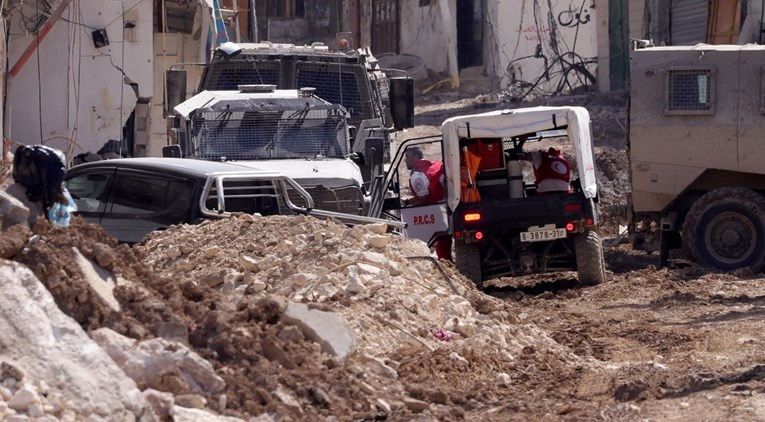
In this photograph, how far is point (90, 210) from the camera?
12.1 meters

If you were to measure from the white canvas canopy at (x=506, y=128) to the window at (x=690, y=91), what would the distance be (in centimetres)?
174

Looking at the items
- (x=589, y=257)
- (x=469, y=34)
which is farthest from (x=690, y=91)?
(x=469, y=34)

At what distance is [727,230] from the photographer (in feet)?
48.8

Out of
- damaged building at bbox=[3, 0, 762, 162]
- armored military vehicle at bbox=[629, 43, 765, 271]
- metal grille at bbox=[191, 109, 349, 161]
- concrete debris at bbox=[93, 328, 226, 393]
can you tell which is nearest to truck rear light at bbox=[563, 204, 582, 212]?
armored military vehicle at bbox=[629, 43, 765, 271]

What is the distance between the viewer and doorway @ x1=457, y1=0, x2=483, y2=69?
111 feet

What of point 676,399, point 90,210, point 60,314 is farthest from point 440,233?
point 60,314

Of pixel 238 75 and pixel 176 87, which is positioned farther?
pixel 238 75

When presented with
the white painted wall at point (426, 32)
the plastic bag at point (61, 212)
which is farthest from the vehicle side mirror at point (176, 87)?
the white painted wall at point (426, 32)

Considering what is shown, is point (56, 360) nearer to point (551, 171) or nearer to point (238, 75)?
point (551, 171)

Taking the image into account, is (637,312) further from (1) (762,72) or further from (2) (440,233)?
(1) (762,72)

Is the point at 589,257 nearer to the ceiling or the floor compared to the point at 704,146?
nearer to the floor

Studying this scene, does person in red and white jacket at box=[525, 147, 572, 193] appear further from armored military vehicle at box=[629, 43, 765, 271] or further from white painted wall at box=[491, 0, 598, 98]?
white painted wall at box=[491, 0, 598, 98]

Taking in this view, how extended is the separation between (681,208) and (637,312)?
11.0 feet

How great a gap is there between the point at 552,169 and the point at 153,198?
4556mm
